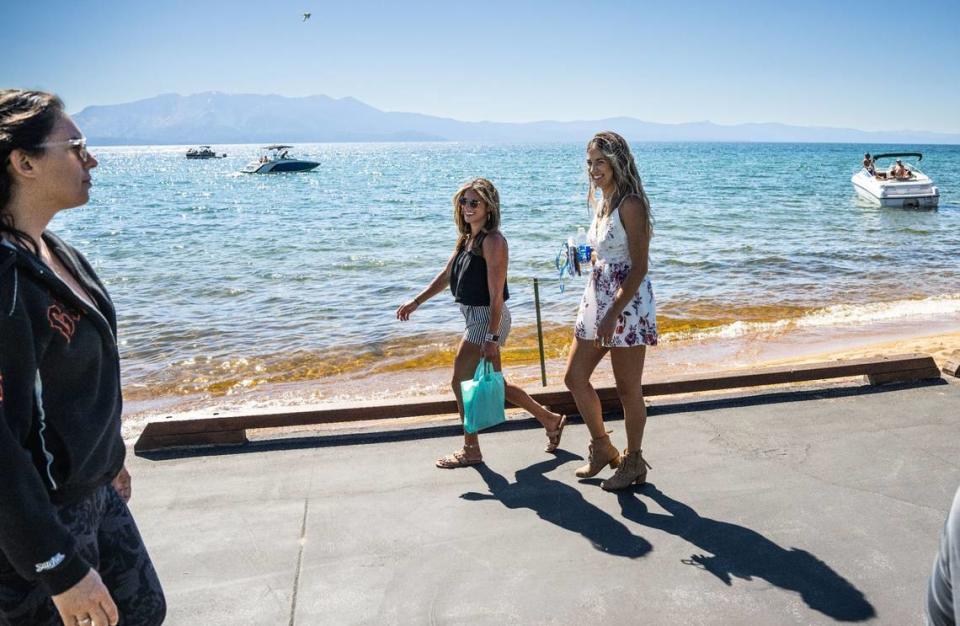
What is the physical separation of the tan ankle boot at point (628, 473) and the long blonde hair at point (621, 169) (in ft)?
4.04

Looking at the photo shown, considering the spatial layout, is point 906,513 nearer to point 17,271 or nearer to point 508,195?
point 17,271

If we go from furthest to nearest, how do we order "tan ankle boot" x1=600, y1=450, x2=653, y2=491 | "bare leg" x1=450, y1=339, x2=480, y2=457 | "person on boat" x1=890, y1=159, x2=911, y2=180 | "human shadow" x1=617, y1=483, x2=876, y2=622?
1. "person on boat" x1=890, y1=159, x2=911, y2=180
2. "bare leg" x1=450, y1=339, x2=480, y2=457
3. "tan ankle boot" x1=600, y1=450, x2=653, y2=491
4. "human shadow" x1=617, y1=483, x2=876, y2=622

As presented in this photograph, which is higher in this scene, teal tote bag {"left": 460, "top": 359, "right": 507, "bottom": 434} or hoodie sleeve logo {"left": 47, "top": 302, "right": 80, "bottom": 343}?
hoodie sleeve logo {"left": 47, "top": 302, "right": 80, "bottom": 343}

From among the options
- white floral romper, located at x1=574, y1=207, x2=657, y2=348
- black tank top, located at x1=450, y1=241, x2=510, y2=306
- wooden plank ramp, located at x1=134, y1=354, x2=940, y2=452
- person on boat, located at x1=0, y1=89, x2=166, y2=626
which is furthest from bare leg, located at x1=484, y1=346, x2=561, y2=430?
person on boat, located at x1=0, y1=89, x2=166, y2=626

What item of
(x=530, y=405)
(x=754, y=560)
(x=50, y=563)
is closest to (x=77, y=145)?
(x=50, y=563)

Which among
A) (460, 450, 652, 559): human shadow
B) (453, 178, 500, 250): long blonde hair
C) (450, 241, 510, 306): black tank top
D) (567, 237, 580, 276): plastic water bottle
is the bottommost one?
(460, 450, 652, 559): human shadow

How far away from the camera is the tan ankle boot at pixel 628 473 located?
4145 millimetres

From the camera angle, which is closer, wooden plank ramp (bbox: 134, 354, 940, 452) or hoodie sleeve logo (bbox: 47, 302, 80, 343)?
hoodie sleeve logo (bbox: 47, 302, 80, 343)

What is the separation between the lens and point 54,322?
1.74 meters

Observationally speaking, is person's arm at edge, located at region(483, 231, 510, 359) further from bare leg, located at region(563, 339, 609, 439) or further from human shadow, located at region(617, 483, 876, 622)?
human shadow, located at region(617, 483, 876, 622)

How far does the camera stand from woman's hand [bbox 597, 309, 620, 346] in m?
3.95

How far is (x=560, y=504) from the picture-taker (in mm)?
4023

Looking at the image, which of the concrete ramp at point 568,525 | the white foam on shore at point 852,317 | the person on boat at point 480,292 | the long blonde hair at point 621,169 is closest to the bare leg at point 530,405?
the person on boat at point 480,292

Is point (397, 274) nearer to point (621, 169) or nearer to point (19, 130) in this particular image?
point (621, 169)
